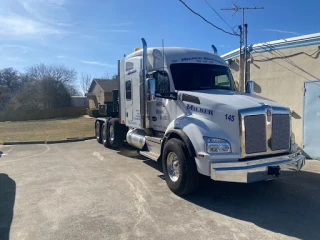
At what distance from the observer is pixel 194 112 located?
5.46 metres

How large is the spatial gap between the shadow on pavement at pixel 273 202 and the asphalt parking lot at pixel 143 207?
0.6 inches

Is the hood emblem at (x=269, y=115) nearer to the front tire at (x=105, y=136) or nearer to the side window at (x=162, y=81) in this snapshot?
the side window at (x=162, y=81)

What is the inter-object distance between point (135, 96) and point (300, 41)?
19.6 feet

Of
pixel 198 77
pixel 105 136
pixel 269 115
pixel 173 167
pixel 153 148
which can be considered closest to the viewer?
pixel 269 115

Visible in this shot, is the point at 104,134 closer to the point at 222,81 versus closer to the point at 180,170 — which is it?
the point at 222,81

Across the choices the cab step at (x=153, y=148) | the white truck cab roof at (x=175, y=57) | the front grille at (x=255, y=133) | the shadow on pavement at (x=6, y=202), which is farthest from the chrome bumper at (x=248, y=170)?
the shadow on pavement at (x=6, y=202)

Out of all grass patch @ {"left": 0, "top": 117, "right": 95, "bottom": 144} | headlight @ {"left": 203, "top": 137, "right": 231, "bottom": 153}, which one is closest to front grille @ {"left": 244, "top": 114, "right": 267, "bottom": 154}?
headlight @ {"left": 203, "top": 137, "right": 231, "bottom": 153}

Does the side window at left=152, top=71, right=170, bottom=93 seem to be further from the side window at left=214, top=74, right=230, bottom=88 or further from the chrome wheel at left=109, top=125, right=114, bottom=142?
the chrome wheel at left=109, top=125, right=114, bottom=142

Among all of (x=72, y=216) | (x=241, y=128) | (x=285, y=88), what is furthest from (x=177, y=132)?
(x=285, y=88)

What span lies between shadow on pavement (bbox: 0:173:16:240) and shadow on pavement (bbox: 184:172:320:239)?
3.18m

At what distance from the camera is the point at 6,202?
517 centimetres

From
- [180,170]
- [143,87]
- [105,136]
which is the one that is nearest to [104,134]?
[105,136]

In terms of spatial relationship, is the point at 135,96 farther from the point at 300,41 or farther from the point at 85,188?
the point at 300,41

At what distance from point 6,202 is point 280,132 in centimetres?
559
